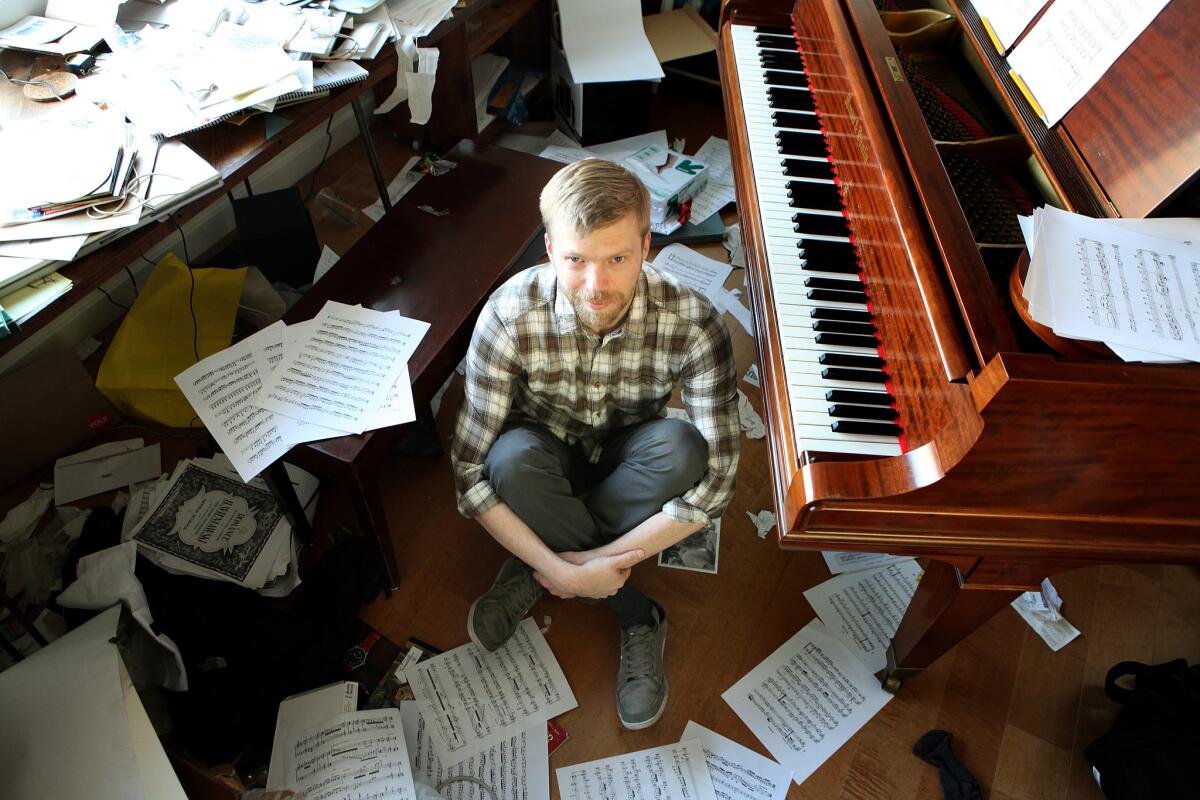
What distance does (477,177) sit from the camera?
1.96 m

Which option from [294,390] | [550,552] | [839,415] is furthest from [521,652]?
[839,415]

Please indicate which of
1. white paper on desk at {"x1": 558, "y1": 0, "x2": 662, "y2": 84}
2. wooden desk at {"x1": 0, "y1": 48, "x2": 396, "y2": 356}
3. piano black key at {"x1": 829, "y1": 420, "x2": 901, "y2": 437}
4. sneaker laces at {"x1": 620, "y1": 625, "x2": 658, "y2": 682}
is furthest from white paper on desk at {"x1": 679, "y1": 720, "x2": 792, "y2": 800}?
white paper on desk at {"x1": 558, "y1": 0, "x2": 662, "y2": 84}

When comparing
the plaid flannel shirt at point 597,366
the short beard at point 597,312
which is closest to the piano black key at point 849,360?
the plaid flannel shirt at point 597,366

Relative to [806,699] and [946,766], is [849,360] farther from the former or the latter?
[946,766]

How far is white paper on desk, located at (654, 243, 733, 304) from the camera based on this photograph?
2.36m

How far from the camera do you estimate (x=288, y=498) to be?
5.47 ft

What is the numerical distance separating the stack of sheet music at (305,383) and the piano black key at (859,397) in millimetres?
751

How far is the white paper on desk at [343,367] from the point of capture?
4.66 feet

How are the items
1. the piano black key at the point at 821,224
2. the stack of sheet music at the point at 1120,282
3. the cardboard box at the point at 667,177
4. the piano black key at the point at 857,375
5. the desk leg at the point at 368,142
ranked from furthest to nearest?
the cardboard box at the point at 667,177, the desk leg at the point at 368,142, the piano black key at the point at 821,224, the piano black key at the point at 857,375, the stack of sheet music at the point at 1120,282

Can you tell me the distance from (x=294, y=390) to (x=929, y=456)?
1.10 m

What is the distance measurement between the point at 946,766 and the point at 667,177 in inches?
72.0

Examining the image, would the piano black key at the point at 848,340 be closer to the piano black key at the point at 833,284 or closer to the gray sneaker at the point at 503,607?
the piano black key at the point at 833,284

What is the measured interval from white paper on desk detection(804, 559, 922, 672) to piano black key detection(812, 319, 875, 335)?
0.75 meters

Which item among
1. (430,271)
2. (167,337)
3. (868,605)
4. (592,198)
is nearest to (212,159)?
(430,271)
